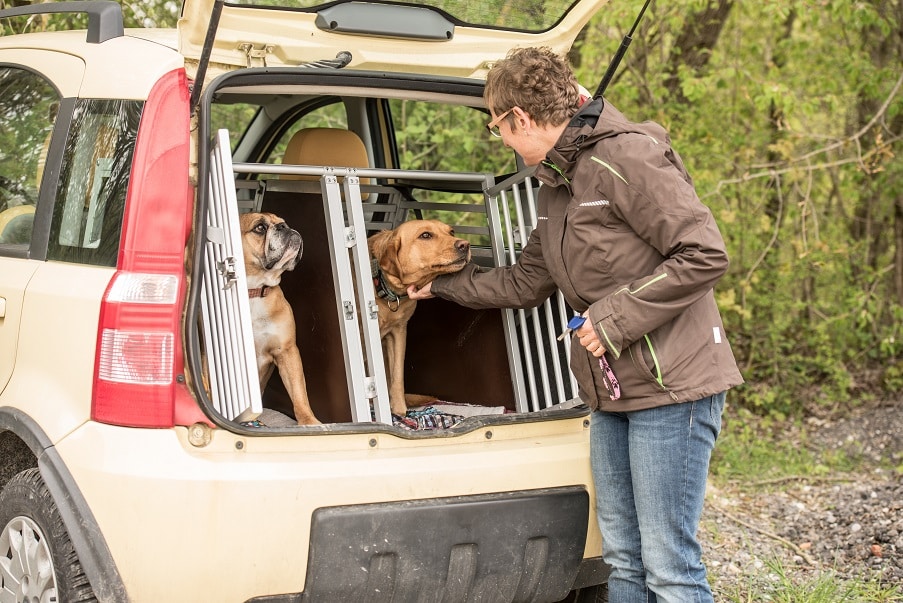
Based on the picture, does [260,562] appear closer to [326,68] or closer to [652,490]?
[652,490]

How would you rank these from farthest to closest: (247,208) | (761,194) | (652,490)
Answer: (761,194) < (247,208) < (652,490)

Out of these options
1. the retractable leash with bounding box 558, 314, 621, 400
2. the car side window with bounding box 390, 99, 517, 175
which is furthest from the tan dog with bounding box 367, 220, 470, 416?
the car side window with bounding box 390, 99, 517, 175

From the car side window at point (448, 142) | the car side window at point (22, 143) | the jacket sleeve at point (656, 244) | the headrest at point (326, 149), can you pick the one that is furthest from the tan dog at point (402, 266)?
the car side window at point (448, 142)

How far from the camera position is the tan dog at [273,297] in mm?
3783

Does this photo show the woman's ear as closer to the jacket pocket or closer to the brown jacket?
the brown jacket

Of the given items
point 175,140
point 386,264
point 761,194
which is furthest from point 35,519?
point 761,194

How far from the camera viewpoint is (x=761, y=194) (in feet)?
30.4

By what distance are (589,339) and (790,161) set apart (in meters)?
6.09

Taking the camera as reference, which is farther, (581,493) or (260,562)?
(581,493)

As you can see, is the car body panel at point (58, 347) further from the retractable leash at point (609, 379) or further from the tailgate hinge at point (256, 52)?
the retractable leash at point (609, 379)

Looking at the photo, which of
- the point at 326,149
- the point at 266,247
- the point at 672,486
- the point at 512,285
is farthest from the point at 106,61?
the point at 672,486

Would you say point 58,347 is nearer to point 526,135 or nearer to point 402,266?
point 526,135

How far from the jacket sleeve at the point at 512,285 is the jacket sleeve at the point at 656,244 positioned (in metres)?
0.63

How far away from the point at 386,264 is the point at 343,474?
A: 1.59m
